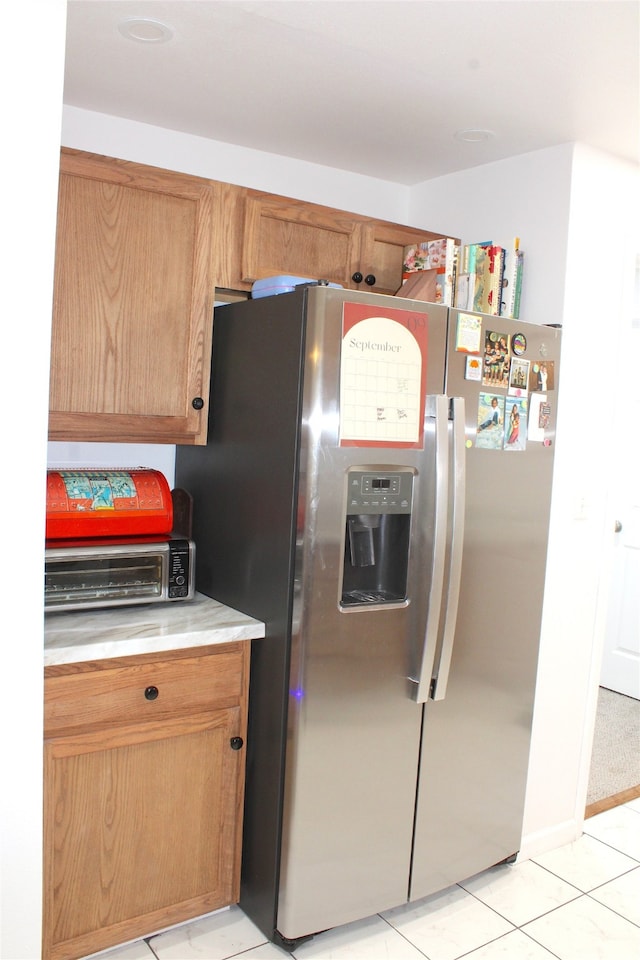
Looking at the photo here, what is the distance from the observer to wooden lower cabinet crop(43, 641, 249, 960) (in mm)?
1895

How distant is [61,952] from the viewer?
1.93m

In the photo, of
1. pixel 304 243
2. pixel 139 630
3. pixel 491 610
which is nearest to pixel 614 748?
pixel 491 610

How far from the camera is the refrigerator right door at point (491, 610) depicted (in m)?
2.23

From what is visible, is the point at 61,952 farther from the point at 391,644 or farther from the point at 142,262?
the point at 142,262

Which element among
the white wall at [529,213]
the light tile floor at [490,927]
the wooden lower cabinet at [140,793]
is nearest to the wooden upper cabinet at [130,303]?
the wooden lower cabinet at [140,793]

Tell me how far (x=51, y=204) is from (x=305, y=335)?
68 centimetres

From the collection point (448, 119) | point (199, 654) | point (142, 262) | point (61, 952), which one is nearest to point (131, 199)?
point (142, 262)

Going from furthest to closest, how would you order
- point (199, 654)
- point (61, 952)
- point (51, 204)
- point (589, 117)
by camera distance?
point (589, 117) < point (199, 654) < point (61, 952) < point (51, 204)

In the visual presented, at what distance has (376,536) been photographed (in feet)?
7.13

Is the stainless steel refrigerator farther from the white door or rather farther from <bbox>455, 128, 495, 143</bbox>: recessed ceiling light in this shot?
the white door

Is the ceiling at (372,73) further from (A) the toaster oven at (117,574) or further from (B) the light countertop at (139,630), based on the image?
(B) the light countertop at (139,630)

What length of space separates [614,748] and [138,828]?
2392mm

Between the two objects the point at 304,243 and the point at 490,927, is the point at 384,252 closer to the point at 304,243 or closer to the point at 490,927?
the point at 304,243

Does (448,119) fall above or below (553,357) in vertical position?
above
